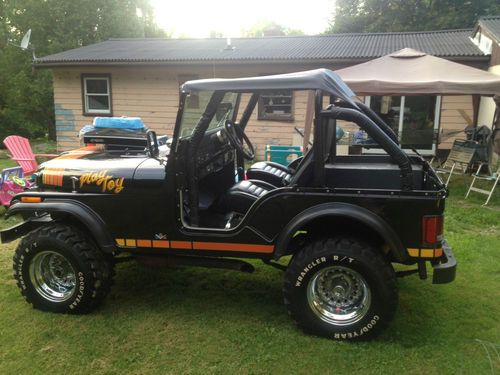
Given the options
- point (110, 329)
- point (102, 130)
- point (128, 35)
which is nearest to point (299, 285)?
point (110, 329)

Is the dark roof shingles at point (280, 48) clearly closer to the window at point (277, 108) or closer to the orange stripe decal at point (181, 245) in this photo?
the window at point (277, 108)

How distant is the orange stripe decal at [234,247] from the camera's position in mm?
3158

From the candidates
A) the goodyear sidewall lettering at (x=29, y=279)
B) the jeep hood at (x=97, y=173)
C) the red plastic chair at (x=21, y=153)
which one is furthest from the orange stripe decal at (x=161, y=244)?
the red plastic chair at (x=21, y=153)

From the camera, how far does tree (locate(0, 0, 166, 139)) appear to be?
1995 centimetres

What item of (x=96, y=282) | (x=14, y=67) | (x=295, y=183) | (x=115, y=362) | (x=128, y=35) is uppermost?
(x=128, y=35)

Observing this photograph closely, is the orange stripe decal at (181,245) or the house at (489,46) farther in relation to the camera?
the house at (489,46)

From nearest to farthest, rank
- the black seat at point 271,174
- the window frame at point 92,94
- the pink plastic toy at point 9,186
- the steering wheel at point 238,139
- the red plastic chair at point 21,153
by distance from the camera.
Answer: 1. the steering wheel at point 238,139
2. the black seat at point 271,174
3. the pink plastic toy at point 9,186
4. the red plastic chair at point 21,153
5. the window frame at point 92,94

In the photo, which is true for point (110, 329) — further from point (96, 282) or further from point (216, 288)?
point (216, 288)

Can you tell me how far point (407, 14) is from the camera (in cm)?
2486

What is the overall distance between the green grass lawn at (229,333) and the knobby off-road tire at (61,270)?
13cm

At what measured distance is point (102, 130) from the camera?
218 inches

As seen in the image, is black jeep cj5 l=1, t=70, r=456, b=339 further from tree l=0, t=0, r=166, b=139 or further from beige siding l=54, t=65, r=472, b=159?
tree l=0, t=0, r=166, b=139

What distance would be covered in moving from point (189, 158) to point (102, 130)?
110 inches

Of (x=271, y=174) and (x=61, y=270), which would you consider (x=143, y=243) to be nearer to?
(x=61, y=270)
